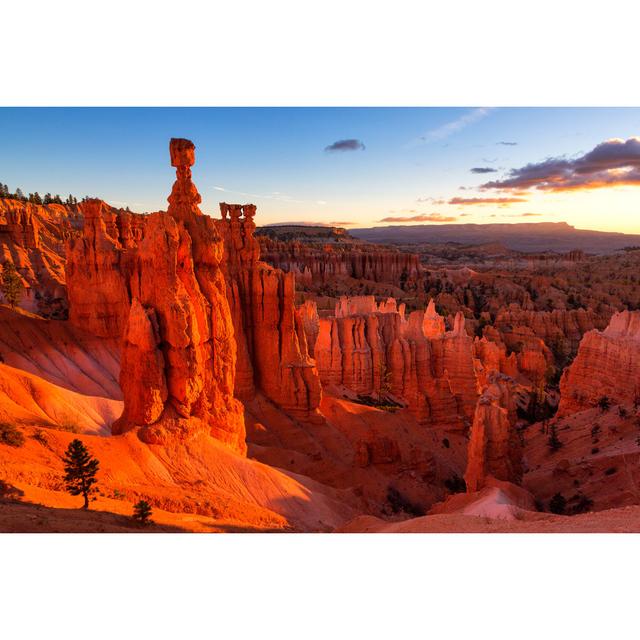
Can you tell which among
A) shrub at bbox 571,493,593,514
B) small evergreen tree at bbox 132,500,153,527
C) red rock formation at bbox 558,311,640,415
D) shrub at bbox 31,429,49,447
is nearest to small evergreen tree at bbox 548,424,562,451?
red rock formation at bbox 558,311,640,415

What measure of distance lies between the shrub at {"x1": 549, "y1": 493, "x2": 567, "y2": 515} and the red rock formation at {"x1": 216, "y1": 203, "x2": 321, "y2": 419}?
33.6 ft

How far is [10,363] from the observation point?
21312mm

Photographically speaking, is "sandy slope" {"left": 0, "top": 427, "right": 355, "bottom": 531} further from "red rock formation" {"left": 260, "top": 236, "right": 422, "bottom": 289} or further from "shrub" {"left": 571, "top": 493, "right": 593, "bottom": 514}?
"red rock formation" {"left": 260, "top": 236, "right": 422, "bottom": 289}

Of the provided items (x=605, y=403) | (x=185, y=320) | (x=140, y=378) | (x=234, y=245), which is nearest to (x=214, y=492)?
(x=140, y=378)

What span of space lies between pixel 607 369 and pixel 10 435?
1183 inches

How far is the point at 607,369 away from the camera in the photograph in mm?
28797

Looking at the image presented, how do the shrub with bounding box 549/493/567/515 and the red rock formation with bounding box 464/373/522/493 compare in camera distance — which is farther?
the red rock formation with bounding box 464/373/522/493

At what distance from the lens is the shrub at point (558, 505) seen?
1673 centimetres

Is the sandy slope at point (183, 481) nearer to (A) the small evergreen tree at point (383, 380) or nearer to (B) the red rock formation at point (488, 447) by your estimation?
(B) the red rock formation at point (488, 447)

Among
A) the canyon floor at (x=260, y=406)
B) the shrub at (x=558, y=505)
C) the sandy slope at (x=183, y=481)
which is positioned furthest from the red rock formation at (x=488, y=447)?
the sandy slope at (x=183, y=481)

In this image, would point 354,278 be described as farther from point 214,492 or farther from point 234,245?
point 214,492

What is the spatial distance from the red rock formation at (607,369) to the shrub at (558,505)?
1213cm

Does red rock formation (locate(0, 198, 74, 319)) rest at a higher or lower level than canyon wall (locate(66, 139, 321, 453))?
higher

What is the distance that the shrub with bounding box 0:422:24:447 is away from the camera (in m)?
10.2
